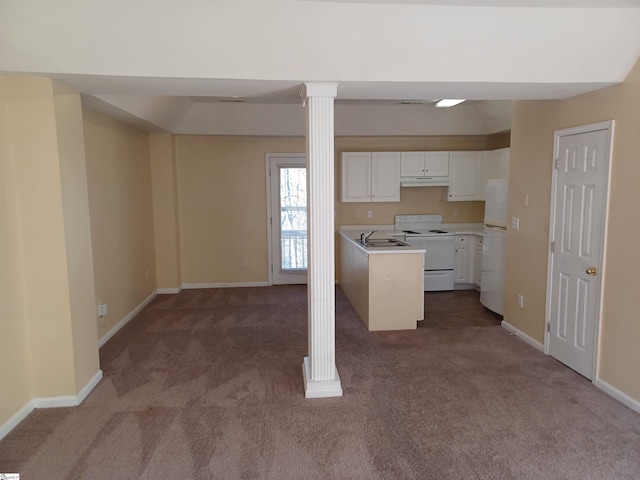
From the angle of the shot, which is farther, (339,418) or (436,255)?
(436,255)

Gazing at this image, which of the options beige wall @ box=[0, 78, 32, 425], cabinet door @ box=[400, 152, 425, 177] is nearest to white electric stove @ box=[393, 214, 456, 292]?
cabinet door @ box=[400, 152, 425, 177]

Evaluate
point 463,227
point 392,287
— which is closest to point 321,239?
point 392,287

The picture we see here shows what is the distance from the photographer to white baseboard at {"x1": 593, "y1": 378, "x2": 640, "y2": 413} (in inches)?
113

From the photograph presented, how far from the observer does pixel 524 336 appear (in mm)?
4176

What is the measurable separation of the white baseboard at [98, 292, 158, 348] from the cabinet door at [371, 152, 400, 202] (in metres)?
3.42

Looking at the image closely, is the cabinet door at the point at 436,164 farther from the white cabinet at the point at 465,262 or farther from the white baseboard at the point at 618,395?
the white baseboard at the point at 618,395

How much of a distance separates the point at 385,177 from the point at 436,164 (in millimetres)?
773

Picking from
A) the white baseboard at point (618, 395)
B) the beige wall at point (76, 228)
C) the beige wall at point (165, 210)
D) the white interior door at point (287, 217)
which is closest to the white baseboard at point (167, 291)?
the beige wall at point (165, 210)

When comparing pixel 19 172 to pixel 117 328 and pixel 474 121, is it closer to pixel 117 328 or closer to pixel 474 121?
A: pixel 117 328

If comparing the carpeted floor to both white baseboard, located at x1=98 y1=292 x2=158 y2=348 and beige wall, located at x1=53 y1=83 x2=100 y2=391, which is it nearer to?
white baseboard, located at x1=98 y1=292 x2=158 y2=348

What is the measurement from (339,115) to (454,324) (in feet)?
10.7

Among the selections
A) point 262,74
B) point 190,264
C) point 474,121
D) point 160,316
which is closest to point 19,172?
point 262,74

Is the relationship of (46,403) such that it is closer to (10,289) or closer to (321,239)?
(10,289)

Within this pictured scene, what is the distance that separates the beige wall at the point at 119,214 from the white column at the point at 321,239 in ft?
7.54
